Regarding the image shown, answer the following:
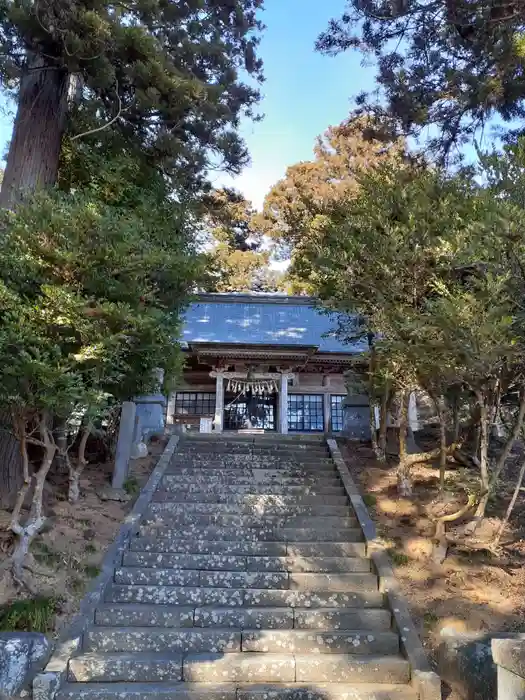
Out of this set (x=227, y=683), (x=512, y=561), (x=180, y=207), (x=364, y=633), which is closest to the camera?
(x=227, y=683)

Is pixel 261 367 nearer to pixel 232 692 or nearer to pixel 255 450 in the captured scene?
pixel 255 450

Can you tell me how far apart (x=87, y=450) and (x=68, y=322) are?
12.2 feet

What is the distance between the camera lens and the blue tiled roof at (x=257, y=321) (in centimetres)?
1692

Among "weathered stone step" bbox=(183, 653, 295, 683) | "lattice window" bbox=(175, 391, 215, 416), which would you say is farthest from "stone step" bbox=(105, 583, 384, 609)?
"lattice window" bbox=(175, 391, 215, 416)

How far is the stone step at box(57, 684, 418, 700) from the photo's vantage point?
4.04m

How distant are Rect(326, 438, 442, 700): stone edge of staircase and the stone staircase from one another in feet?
0.32

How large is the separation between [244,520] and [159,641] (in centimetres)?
208

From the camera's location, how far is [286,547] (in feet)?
19.7

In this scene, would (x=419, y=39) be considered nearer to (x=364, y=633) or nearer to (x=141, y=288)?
(x=141, y=288)

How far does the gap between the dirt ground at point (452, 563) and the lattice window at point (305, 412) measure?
29.5ft

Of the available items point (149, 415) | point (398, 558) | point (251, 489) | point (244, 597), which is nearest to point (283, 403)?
point (149, 415)

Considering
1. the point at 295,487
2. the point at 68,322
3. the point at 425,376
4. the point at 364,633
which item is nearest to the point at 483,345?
the point at 425,376

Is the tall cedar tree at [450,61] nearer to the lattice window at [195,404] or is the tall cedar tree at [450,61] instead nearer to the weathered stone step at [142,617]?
the weathered stone step at [142,617]

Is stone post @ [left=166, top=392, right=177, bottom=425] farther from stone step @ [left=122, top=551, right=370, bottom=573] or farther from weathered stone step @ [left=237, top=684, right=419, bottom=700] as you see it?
weathered stone step @ [left=237, top=684, right=419, bottom=700]
